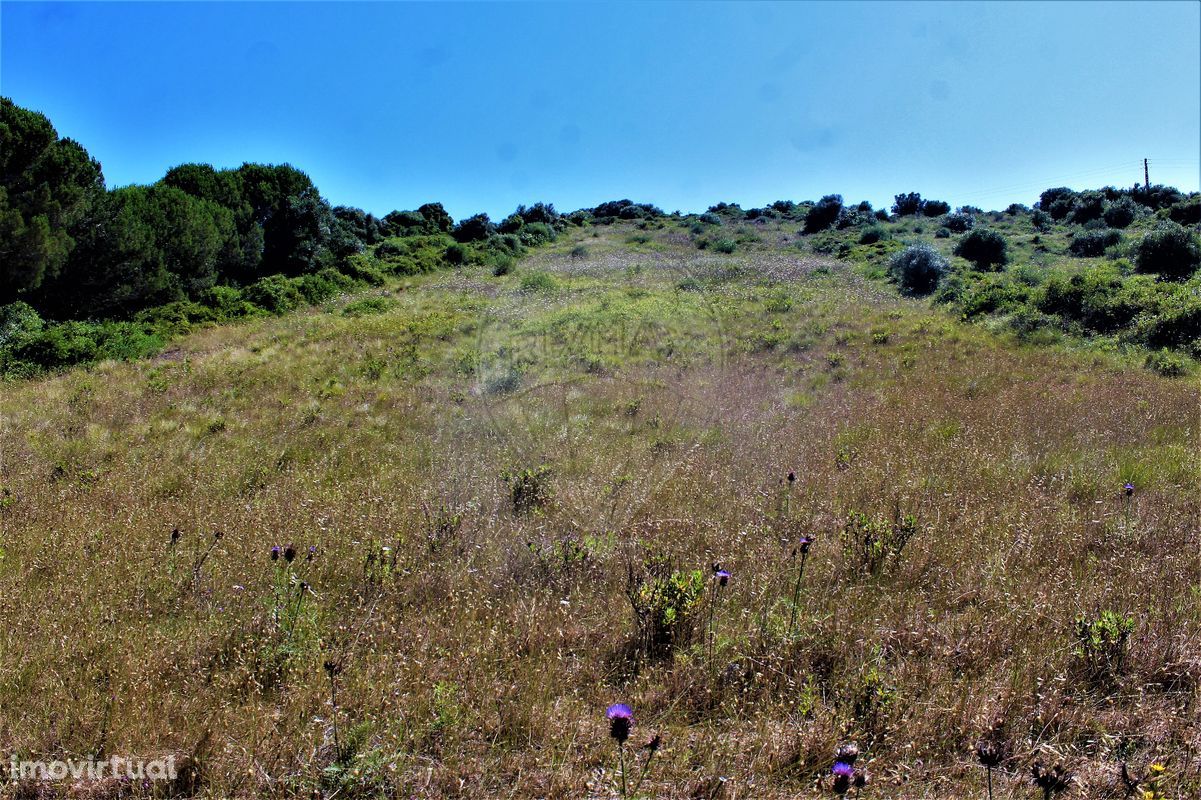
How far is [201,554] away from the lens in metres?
3.78

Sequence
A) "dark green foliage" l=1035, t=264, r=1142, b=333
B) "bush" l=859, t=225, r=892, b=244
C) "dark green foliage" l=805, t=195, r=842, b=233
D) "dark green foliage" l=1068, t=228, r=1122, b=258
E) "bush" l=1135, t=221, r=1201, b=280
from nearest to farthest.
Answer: "dark green foliage" l=1035, t=264, r=1142, b=333
"bush" l=1135, t=221, r=1201, b=280
"dark green foliage" l=1068, t=228, r=1122, b=258
"bush" l=859, t=225, r=892, b=244
"dark green foliage" l=805, t=195, r=842, b=233

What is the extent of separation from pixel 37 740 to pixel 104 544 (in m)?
1.99

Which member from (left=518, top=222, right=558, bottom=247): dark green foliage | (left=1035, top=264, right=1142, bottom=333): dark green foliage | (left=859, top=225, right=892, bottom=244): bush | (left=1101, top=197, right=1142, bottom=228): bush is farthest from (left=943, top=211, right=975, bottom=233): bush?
(left=518, top=222, right=558, bottom=247): dark green foliage

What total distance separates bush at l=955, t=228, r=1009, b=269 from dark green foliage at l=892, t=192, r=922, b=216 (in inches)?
818

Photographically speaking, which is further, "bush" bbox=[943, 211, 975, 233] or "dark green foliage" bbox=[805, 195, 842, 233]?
"dark green foliage" bbox=[805, 195, 842, 233]

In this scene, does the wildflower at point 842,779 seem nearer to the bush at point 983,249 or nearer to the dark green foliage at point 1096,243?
the bush at point 983,249

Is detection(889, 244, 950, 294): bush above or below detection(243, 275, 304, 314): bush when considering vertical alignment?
below

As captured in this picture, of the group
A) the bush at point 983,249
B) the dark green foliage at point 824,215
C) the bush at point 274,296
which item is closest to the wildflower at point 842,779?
the bush at point 274,296

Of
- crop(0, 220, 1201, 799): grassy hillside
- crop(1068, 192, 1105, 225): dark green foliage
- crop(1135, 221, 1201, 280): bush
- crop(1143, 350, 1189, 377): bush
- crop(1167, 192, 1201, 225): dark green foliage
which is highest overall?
crop(1068, 192, 1105, 225): dark green foliage

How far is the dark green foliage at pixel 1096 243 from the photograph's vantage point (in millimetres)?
21562

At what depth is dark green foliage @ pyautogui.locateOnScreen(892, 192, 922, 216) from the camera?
1615 inches

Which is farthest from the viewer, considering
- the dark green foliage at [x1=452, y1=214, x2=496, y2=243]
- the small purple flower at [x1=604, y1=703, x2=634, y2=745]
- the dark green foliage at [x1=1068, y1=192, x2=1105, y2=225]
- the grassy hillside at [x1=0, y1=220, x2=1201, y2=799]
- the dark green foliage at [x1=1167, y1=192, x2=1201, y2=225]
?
the dark green foliage at [x1=452, y1=214, x2=496, y2=243]

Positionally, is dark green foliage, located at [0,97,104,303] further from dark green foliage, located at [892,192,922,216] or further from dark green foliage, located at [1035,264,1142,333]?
dark green foliage, located at [892,192,922,216]

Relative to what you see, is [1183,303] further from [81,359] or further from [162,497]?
[81,359]
